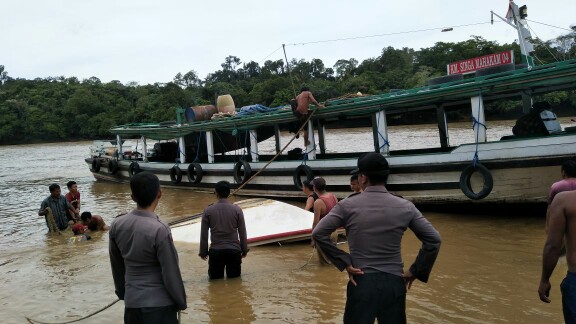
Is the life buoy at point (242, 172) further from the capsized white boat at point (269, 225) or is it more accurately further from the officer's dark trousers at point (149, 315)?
the officer's dark trousers at point (149, 315)

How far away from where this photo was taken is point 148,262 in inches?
118

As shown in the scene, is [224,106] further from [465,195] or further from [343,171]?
[465,195]

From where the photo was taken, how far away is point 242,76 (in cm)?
10775

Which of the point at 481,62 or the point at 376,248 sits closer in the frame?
the point at 376,248

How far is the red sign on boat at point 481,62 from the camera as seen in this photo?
10789mm

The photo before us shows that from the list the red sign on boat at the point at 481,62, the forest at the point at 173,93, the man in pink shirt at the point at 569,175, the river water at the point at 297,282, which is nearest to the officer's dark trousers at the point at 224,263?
the river water at the point at 297,282

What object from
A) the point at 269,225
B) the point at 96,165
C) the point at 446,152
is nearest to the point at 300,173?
the point at 446,152

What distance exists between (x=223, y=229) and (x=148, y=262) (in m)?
2.62

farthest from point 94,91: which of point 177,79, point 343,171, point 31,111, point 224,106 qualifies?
point 343,171

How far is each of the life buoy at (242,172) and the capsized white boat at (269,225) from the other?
4.67 meters

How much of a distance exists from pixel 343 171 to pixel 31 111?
2816 inches

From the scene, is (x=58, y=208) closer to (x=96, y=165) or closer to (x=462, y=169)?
(x=462, y=169)

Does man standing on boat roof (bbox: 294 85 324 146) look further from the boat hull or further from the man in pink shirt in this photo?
the man in pink shirt

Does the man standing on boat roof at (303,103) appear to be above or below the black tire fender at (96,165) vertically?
above
